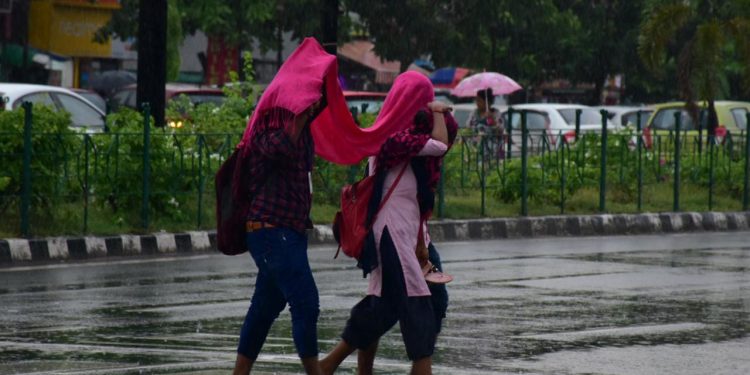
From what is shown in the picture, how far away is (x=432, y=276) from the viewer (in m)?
8.15

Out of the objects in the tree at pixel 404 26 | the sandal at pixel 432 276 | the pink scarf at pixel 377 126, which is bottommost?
the sandal at pixel 432 276

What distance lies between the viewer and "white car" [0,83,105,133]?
21.9 metres

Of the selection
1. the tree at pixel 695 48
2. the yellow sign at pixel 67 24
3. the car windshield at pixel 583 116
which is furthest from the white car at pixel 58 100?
the yellow sign at pixel 67 24

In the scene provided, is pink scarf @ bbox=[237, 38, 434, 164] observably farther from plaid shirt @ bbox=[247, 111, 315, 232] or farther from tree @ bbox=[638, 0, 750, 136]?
tree @ bbox=[638, 0, 750, 136]

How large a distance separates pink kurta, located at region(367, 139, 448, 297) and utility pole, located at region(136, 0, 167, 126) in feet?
34.8

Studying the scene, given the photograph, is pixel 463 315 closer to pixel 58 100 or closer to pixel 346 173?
pixel 346 173

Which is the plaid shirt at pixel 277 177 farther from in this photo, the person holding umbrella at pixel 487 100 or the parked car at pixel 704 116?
the parked car at pixel 704 116

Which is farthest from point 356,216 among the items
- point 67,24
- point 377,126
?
point 67,24

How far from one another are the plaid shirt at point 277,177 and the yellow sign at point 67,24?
3477cm

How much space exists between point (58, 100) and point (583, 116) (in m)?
14.8

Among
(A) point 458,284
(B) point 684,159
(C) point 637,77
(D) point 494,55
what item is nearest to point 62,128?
(A) point 458,284

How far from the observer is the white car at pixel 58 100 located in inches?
861

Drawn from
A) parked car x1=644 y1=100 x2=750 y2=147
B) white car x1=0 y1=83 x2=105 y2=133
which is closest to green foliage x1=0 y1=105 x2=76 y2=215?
white car x1=0 y1=83 x2=105 y2=133

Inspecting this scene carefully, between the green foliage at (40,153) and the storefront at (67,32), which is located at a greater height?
the storefront at (67,32)
